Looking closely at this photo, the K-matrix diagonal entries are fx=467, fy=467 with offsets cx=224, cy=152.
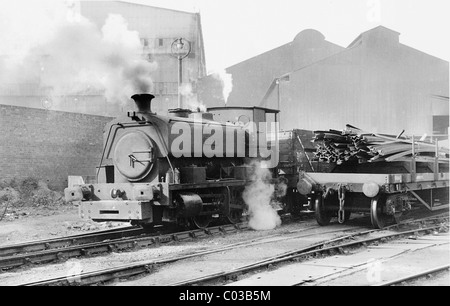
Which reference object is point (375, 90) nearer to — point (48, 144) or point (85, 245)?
point (48, 144)

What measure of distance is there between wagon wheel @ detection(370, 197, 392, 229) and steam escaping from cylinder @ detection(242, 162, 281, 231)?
2.07 m

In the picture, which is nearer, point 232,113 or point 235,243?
point 235,243

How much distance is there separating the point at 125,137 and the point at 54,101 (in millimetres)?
26194

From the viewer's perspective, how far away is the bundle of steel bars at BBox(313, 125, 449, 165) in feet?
30.2

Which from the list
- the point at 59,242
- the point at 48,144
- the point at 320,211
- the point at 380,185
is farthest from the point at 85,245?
the point at 48,144

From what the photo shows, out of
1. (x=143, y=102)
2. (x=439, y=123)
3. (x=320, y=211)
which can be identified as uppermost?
(x=439, y=123)

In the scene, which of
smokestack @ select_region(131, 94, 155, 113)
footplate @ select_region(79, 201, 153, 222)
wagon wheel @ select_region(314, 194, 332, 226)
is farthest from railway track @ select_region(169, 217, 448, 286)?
smokestack @ select_region(131, 94, 155, 113)

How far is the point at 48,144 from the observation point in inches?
623

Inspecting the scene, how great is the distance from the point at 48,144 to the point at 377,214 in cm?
1127

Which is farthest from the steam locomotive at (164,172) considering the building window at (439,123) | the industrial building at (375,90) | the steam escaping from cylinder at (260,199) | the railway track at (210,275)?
the building window at (439,123)

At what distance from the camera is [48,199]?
14.5m

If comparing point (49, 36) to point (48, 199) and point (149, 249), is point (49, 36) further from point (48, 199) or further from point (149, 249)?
point (48, 199)

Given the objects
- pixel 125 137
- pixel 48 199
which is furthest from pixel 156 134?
pixel 48 199

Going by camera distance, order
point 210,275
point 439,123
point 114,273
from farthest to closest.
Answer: point 439,123, point 114,273, point 210,275
